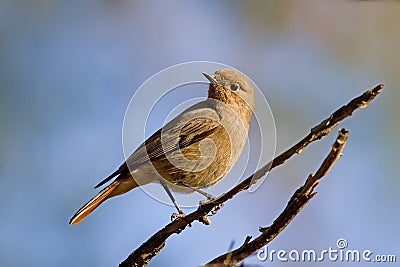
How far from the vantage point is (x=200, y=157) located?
2236 millimetres

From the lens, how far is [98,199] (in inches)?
84.1

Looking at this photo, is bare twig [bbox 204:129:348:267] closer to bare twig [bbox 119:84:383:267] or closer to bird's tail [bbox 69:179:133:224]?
bare twig [bbox 119:84:383:267]

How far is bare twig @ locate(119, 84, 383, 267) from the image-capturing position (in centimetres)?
117

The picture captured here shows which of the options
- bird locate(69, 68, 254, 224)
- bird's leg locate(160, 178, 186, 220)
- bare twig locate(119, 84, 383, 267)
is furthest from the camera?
bird locate(69, 68, 254, 224)

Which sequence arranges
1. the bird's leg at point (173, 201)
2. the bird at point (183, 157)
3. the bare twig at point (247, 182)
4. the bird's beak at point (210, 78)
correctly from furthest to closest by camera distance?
the bird's beak at point (210, 78)
the bird at point (183, 157)
the bird's leg at point (173, 201)
the bare twig at point (247, 182)

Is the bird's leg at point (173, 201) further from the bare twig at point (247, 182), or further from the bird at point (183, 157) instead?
the bare twig at point (247, 182)

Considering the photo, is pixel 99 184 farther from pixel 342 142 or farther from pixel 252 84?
pixel 342 142

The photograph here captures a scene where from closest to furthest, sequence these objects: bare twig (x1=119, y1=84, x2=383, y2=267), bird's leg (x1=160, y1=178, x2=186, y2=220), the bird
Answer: bare twig (x1=119, y1=84, x2=383, y2=267) → bird's leg (x1=160, y1=178, x2=186, y2=220) → the bird

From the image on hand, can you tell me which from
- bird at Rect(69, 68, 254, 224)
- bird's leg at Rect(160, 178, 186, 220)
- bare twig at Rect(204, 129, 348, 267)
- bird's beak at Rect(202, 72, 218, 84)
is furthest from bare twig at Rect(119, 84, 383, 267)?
bird's beak at Rect(202, 72, 218, 84)

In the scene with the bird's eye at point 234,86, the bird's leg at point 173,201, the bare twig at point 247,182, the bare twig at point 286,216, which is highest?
the bird's eye at point 234,86

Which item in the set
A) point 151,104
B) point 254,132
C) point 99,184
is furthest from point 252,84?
point 99,184

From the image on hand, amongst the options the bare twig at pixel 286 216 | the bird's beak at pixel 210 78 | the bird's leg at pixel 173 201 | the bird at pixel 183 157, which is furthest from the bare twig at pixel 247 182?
the bird's beak at pixel 210 78

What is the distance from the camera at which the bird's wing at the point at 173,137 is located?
2188mm

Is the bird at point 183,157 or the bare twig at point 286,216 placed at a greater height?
the bird at point 183,157
